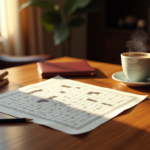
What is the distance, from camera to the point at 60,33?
238cm

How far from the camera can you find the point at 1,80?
898 millimetres

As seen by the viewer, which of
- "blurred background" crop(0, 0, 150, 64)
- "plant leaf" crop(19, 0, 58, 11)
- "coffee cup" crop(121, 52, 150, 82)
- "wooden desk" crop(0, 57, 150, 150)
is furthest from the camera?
"blurred background" crop(0, 0, 150, 64)

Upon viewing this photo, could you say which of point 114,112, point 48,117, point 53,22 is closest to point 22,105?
point 48,117

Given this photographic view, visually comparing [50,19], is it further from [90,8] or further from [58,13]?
[90,8]

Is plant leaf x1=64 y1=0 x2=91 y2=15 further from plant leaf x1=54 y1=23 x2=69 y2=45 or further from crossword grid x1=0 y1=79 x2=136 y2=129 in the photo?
crossword grid x1=0 y1=79 x2=136 y2=129

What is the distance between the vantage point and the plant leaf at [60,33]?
7.63 feet

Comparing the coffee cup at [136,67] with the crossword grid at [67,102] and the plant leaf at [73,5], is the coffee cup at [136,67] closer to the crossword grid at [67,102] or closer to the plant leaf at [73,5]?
the crossword grid at [67,102]

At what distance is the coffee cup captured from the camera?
84cm

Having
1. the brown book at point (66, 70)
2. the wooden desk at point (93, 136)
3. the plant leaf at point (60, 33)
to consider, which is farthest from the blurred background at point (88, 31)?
the wooden desk at point (93, 136)

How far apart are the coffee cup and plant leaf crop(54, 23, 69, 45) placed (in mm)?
1481

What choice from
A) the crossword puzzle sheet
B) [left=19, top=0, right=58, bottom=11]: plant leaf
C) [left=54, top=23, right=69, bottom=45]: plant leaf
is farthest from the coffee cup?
[left=19, top=0, right=58, bottom=11]: plant leaf

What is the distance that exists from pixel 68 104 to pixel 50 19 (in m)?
1.95

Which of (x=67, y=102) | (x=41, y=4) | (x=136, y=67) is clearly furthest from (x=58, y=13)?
(x=67, y=102)

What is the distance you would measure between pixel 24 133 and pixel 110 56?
2674 mm
